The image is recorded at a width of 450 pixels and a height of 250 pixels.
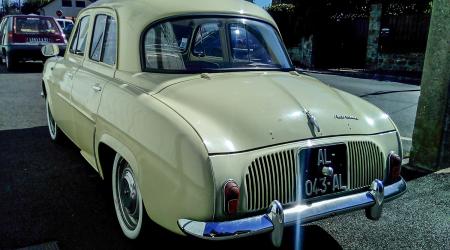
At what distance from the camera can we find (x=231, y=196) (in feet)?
7.34

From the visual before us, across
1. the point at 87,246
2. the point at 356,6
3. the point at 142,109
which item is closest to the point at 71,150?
the point at 87,246

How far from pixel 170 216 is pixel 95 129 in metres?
1.32

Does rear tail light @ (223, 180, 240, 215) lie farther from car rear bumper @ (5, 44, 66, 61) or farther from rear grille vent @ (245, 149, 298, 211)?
car rear bumper @ (5, 44, 66, 61)

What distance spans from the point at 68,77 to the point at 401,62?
1304 centimetres

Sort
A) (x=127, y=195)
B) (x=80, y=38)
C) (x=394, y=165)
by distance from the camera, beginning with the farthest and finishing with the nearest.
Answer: (x=80, y=38), (x=127, y=195), (x=394, y=165)

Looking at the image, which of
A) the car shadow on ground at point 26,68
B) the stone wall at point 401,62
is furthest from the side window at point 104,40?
the stone wall at point 401,62

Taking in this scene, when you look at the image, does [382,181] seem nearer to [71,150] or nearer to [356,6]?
[71,150]

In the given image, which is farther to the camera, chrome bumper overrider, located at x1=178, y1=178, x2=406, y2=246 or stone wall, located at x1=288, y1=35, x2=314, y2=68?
stone wall, located at x1=288, y1=35, x2=314, y2=68

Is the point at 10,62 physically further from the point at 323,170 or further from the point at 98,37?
the point at 323,170

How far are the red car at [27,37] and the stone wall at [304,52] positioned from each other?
361 inches

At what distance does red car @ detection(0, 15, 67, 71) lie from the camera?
41.6 ft

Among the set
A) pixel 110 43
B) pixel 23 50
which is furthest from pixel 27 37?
pixel 110 43

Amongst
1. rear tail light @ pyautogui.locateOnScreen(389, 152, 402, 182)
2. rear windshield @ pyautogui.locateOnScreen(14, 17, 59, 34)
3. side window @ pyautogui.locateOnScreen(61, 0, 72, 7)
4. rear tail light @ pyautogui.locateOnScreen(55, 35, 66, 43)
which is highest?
side window @ pyautogui.locateOnScreen(61, 0, 72, 7)

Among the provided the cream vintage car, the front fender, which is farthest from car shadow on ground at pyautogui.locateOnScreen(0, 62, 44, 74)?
the front fender
